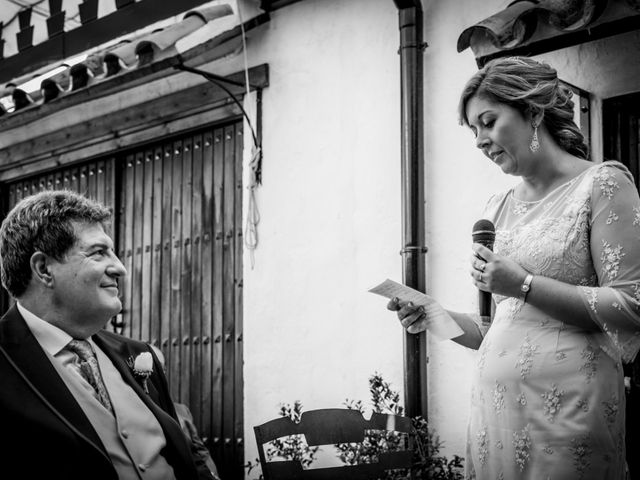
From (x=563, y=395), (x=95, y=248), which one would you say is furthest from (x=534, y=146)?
(x=95, y=248)

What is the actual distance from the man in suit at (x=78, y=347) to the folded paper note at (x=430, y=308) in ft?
3.09

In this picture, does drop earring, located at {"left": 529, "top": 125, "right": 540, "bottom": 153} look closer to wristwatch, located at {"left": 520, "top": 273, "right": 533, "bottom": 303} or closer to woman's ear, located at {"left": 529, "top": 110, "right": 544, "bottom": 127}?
woman's ear, located at {"left": 529, "top": 110, "right": 544, "bottom": 127}

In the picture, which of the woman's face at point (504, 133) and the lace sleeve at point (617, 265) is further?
the woman's face at point (504, 133)

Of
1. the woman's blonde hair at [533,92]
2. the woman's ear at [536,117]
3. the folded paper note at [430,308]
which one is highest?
the woman's blonde hair at [533,92]

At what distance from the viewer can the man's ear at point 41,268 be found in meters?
2.86

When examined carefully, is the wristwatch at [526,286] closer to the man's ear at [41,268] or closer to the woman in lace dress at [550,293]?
the woman in lace dress at [550,293]

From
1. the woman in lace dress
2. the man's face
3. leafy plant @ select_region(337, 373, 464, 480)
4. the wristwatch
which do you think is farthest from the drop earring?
leafy plant @ select_region(337, 373, 464, 480)

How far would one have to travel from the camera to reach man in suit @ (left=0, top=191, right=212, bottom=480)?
8.55 feet

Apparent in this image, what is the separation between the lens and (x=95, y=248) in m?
2.94

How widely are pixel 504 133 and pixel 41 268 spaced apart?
5.60 ft

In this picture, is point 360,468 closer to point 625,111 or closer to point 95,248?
point 95,248

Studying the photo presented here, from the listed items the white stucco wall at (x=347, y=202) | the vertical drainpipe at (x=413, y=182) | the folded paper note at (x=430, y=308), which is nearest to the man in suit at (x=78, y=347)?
the folded paper note at (x=430, y=308)

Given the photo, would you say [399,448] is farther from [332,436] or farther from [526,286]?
[526,286]

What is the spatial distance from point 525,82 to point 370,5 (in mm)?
2842
